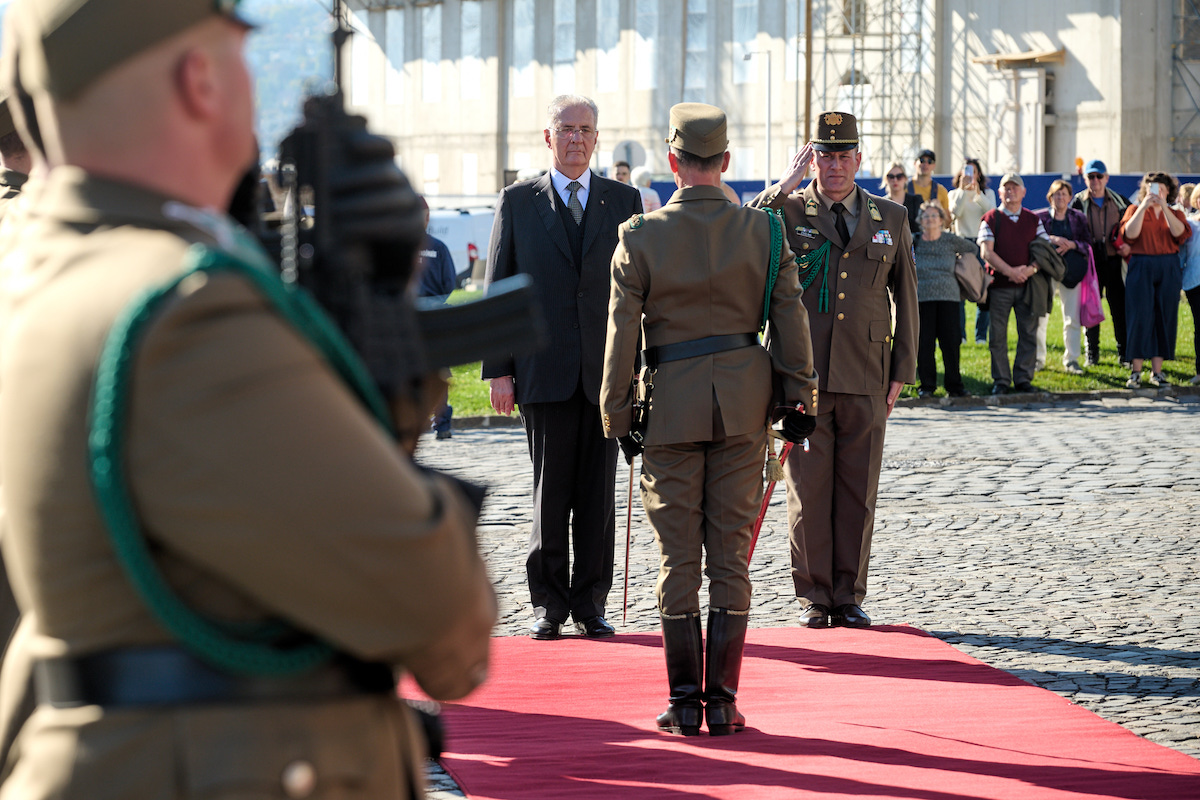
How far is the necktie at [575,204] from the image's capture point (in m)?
7.30

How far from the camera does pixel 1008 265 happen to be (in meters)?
16.3

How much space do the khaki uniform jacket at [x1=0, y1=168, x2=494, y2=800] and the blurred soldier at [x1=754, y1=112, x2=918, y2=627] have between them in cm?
570

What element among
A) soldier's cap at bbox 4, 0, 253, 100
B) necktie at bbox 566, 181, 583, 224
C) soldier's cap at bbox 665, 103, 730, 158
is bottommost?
necktie at bbox 566, 181, 583, 224

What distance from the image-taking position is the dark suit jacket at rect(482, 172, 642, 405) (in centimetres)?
715

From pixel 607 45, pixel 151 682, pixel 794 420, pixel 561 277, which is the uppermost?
pixel 607 45

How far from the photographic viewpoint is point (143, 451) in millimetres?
1562

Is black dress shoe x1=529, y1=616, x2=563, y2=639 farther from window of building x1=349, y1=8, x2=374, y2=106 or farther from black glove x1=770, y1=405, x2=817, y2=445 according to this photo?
window of building x1=349, y1=8, x2=374, y2=106

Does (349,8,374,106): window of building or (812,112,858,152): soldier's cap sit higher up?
(349,8,374,106): window of building

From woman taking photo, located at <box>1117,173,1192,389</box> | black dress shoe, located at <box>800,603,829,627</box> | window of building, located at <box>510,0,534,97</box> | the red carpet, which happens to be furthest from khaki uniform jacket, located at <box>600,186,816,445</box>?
window of building, located at <box>510,0,534,97</box>

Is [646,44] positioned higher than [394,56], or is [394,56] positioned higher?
[394,56]

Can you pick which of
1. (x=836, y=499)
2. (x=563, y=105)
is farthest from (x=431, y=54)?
(x=836, y=499)

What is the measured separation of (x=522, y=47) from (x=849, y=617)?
49.4 m

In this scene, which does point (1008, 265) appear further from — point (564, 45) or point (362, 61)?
point (362, 61)

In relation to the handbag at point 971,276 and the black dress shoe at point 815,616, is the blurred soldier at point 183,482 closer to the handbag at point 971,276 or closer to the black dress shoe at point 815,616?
the black dress shoe at point 815,616
